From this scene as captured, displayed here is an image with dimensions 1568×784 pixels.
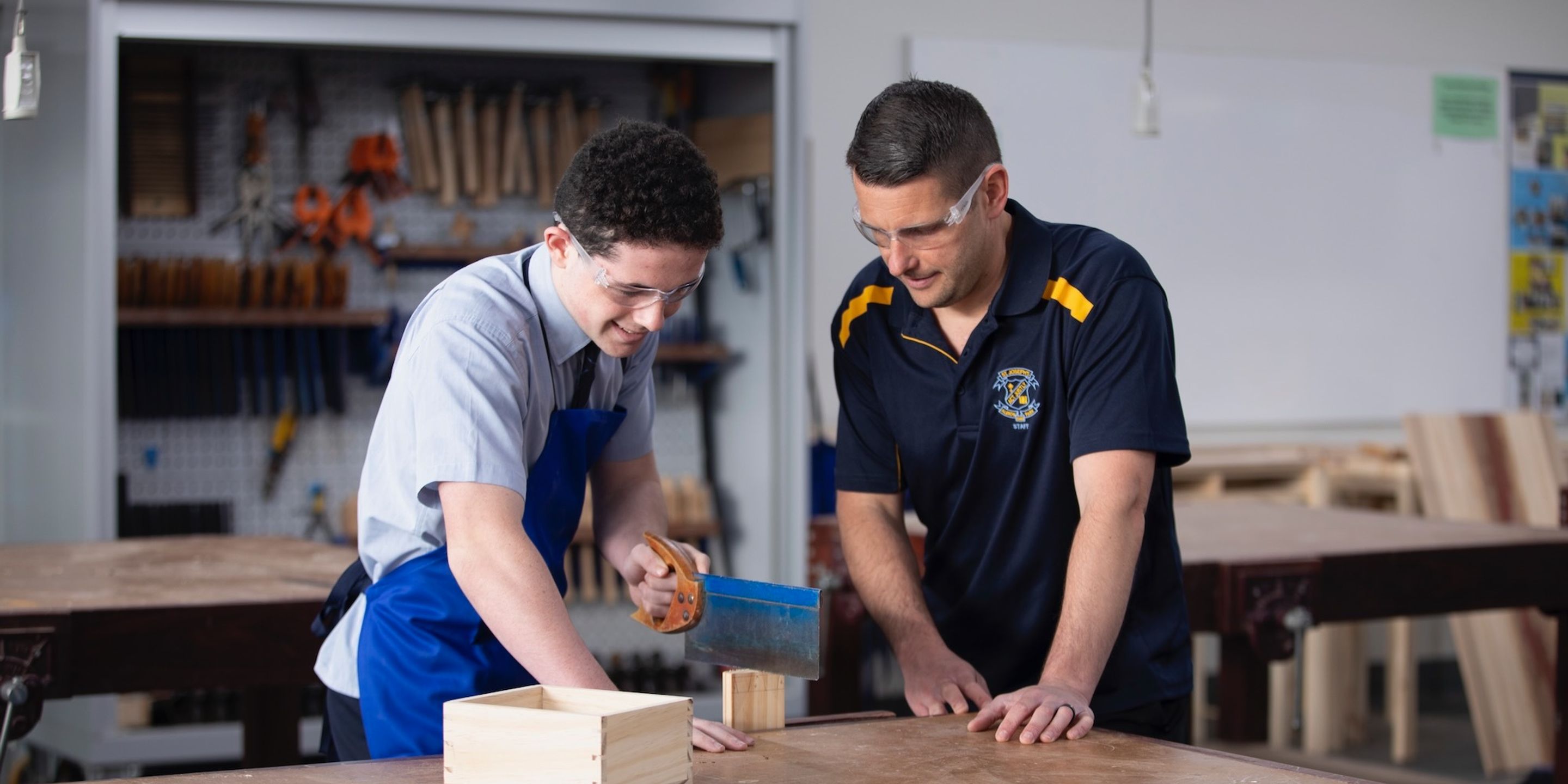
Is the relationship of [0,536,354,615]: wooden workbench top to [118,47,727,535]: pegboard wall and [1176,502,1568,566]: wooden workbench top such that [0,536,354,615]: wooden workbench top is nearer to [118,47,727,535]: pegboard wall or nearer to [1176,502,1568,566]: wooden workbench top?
[118,47,727,535]: pegboard wall

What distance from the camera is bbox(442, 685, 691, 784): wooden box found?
1314 mm

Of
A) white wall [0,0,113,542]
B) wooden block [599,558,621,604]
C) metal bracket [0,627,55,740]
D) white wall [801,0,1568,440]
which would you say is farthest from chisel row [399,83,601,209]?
metal bracket [0,627,55,740]

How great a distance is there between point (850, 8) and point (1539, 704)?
134 inches

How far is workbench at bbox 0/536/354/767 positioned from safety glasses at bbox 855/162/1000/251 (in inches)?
52.2

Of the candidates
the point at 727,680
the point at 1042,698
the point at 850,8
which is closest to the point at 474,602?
the point at 727,680

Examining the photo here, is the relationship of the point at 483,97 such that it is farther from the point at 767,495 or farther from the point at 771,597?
the point at 771,597

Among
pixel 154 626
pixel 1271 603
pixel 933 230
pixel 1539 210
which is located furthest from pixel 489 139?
pixel 1539 210

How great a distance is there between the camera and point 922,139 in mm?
1773

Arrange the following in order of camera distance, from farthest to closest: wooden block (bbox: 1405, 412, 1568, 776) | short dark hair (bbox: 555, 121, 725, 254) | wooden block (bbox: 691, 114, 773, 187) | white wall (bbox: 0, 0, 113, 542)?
wooden block (bbox: 1405, 412, 1568, 776) < wooden block (bbox: 691, 114, 773, 187) < white wall (bbox: 0, 0, 113, 542) < short dark hair (bbox: 555, 121, 725, 254)

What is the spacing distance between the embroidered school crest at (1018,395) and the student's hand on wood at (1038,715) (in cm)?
38

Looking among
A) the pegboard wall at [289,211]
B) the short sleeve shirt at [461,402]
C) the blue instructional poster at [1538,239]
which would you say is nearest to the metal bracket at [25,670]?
the short sleeve shirt at [461,402]

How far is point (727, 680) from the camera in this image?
1.69 meters

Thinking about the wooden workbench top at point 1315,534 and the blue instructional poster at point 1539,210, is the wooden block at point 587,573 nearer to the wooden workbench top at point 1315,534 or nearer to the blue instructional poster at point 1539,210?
the wooden workbench top at point 1315,534

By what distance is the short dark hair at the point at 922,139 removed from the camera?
5.83ft
